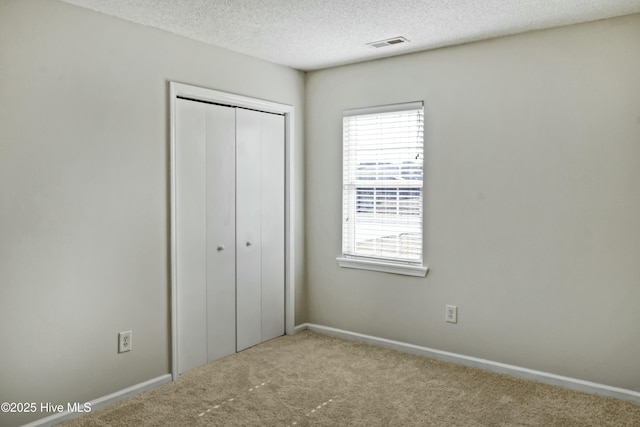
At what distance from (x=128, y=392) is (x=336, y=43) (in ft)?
8.61

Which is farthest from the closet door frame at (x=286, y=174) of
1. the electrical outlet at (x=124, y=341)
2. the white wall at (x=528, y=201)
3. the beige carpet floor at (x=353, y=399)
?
the white wall at (x=528, y=201)

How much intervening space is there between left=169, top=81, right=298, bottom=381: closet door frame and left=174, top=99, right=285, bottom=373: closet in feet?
0.12

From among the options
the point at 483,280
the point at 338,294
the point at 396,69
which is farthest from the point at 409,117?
the point at 338,294

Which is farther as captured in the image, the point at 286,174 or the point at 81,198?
the point at 286,174

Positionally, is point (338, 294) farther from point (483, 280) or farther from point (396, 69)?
point (396, 69)

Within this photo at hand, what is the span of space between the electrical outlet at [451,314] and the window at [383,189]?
0.32m

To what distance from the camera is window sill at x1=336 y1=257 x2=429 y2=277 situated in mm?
3695

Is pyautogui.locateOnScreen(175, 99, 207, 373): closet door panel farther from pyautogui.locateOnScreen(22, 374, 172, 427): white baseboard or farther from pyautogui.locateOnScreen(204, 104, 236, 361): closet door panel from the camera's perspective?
pyautogui.locateOnScreen(22, 374, 172, 427): white baseboard

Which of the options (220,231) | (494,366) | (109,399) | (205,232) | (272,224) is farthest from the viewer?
(272,224)

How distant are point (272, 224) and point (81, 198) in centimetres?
162

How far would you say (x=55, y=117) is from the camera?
261 centimetres

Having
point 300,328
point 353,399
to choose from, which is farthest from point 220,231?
point 353,399

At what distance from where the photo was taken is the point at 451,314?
3.57 meters

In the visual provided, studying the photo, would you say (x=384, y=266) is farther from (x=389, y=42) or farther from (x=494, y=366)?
(x=389, y=42)
